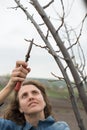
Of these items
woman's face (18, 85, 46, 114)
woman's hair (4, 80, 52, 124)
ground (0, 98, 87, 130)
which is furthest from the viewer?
ground (0, 98, 87, 130)

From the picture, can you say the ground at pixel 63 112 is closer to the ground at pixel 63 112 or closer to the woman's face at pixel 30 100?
the ground at pixel 63 112

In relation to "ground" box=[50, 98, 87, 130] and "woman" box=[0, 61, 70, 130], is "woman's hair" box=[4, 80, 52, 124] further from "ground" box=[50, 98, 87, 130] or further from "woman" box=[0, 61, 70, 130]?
"ground" box=[50, 98, 87, 130]

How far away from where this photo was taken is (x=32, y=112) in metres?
2.05

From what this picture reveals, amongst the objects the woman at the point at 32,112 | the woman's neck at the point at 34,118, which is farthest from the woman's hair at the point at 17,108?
the woman's neck at the point at 34,118

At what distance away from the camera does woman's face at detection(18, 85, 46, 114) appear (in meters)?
2.05

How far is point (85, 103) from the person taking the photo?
207 centimetres

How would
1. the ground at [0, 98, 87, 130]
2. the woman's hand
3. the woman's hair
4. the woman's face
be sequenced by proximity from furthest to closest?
the ground at [0, 98, 87, 130] → the woman's hair → the woman's face → the woman's hand

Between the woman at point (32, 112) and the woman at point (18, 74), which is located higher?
the woman at point (18, 74)

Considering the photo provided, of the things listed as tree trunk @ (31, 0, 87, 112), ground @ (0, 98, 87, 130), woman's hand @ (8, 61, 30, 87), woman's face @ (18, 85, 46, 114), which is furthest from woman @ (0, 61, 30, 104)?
ground @ (0, 98, 87, 130)

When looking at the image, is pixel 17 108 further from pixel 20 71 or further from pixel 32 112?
pixel 20 71

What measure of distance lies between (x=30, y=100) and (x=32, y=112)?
0.22ft

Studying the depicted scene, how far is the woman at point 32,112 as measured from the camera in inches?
81.0

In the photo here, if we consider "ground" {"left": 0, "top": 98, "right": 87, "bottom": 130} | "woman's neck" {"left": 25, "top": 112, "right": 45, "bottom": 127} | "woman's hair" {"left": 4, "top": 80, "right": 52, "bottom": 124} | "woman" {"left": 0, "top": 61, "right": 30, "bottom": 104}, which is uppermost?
"woman" {"left": 0, "top": 61, "right": 30, "bottom": 104}

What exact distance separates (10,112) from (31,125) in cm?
32
